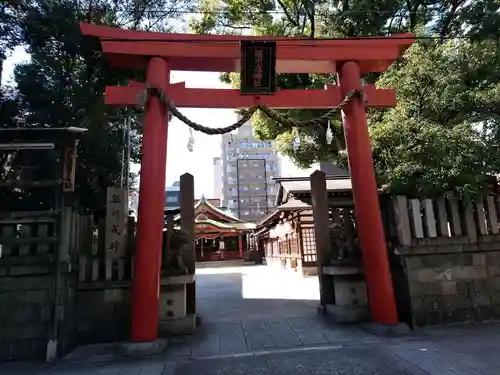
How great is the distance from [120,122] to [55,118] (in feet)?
5.63

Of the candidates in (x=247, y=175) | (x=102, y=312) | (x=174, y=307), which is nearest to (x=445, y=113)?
(x=174, y=307)

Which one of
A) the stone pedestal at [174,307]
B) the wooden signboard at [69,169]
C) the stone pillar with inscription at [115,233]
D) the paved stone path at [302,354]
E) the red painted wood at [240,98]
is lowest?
the paved stone path at [302,354]

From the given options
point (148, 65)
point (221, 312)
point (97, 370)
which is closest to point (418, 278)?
point (221, 312)

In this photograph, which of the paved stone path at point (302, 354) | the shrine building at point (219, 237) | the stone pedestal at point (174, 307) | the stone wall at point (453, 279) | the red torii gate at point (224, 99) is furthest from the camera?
the shrine building at point (219, 237)

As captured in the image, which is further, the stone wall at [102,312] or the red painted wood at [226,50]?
the red painted wood at [226,50]

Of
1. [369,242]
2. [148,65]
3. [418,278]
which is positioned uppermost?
[148,65]

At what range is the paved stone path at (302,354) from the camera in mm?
4156

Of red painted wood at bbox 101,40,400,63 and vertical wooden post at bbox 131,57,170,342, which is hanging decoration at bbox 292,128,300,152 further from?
vertical wooden post at bbox 131,57,170,342

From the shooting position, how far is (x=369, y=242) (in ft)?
19.3

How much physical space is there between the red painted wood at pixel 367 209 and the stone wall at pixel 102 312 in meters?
4.22

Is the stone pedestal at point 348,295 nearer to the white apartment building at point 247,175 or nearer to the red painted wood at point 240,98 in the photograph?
the red painted wood at point 240,98

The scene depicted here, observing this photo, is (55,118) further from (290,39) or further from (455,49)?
(455,49)

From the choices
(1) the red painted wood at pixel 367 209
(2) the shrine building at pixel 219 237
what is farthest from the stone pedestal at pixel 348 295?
(2) the shrine building at pixel 219 237

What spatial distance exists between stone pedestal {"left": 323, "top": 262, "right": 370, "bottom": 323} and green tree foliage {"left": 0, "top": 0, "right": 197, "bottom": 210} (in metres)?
5.36
